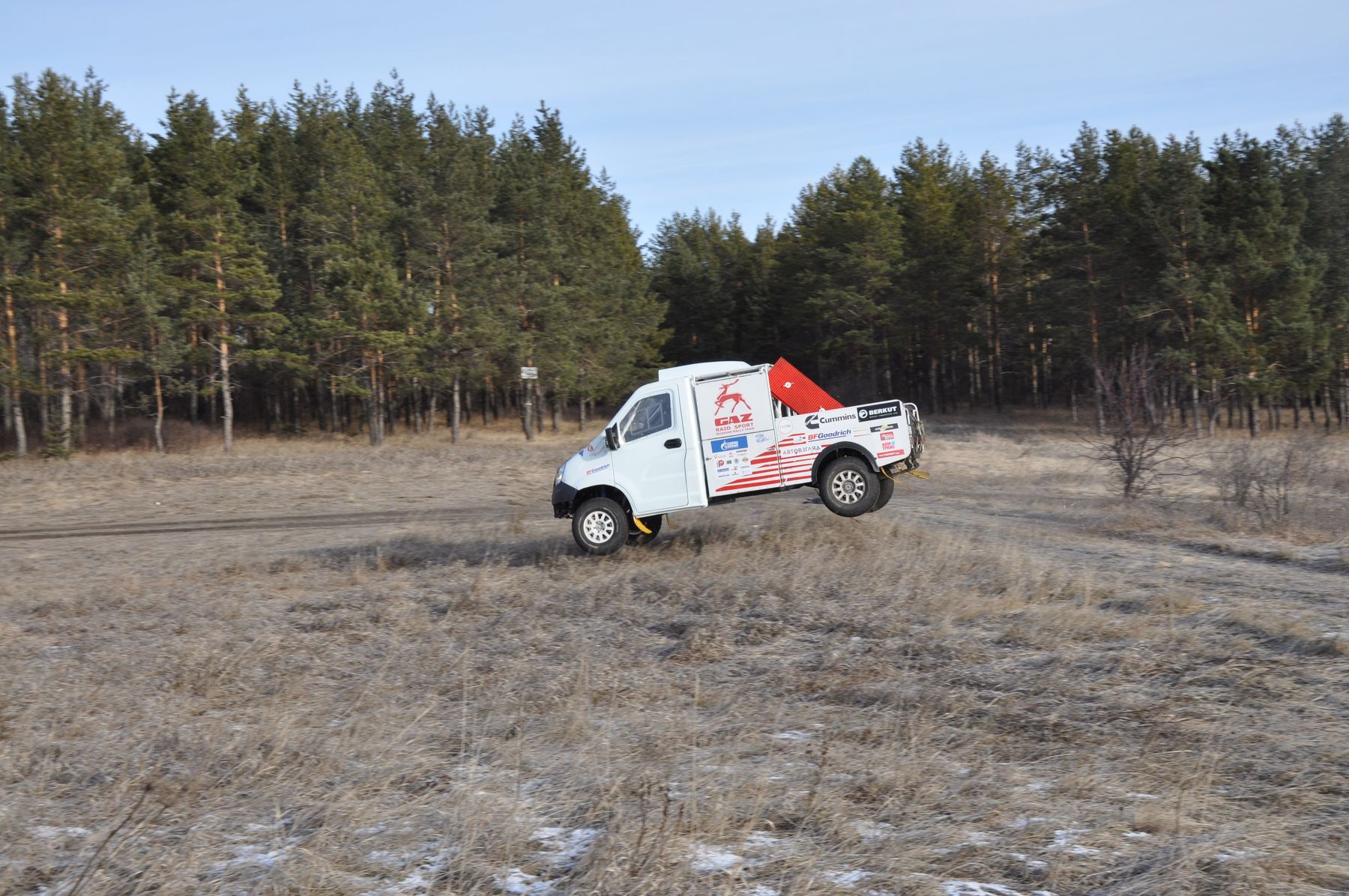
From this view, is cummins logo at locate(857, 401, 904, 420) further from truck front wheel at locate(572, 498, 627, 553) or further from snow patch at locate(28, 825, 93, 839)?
snow patch at locate(28, 825, 93, 839)

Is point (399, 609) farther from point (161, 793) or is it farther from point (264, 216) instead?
point (264, 216)

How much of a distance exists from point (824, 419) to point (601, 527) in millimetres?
3507

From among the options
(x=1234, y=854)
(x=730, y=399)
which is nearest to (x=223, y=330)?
(x=730, y=399)

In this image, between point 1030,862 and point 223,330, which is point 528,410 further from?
point 1030,862

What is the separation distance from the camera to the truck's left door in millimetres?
14328

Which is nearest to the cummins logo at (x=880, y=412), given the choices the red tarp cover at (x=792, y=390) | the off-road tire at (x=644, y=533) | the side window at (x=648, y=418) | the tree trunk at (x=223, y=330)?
the red tarp cover at (x=792, y=390)

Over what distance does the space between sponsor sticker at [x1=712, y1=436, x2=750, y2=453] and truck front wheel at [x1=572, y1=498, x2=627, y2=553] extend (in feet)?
5.45

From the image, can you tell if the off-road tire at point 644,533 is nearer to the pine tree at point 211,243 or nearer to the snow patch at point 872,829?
the snow patch at point 872,829

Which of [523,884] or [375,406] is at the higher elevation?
[375,406]

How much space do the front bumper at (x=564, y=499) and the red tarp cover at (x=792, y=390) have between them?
3233 millimetres

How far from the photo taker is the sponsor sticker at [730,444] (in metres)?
14.2

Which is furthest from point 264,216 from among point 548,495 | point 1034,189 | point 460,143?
point 1034,189

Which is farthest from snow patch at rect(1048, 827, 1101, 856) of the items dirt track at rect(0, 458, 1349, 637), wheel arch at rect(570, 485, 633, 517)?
wheel arch at rect(570, 485, 633, 517)

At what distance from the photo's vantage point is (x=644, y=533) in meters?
14.9
